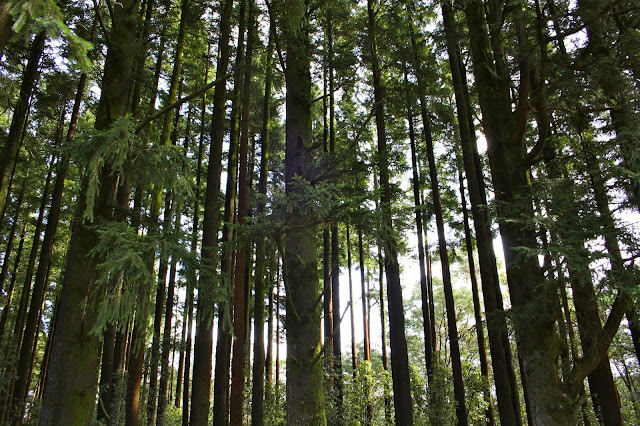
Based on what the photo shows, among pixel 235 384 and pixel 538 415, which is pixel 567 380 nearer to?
pixel 538 415

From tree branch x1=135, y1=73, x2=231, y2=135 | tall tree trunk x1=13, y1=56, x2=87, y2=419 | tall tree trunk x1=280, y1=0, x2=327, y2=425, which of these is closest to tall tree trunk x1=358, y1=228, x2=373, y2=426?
tall tree trunk x1=280, y1=0, x2=327, y2=425

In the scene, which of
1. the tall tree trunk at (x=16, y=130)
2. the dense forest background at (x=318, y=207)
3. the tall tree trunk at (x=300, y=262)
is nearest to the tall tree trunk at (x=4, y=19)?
the dense forest background at (x=318, y=207)

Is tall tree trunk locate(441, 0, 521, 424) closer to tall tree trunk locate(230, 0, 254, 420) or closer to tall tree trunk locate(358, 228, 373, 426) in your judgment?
tall tree trunk locate(358, 228, 373, 426)

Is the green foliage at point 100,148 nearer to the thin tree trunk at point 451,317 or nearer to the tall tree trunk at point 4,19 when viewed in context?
the tall tree trunk at point 4,19

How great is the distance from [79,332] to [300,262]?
109 inches

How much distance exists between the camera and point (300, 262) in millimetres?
5387

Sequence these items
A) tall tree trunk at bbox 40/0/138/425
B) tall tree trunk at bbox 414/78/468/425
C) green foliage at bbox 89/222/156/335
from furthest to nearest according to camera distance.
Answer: tall tree trunk at bbox 414/78/468/425 < tall tree trunk at bbox 40/0/138/425 < green foliage at bbox 89/222/156/335

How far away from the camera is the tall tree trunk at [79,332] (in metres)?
4.38

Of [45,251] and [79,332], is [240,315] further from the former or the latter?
[45,251]

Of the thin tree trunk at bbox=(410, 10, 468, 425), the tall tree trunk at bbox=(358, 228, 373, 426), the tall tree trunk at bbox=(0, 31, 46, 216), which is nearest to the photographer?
the tall tree trunk at bbox=(0, 31, 46, 216)

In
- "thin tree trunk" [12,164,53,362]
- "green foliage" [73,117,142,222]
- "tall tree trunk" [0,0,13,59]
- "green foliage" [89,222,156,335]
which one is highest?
"thin tree trunk" [12,164,53,362]

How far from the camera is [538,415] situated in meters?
5.29

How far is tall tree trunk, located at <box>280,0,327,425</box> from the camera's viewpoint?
4.89 m

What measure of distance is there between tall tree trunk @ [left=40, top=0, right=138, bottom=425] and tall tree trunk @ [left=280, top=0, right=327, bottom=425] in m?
2.31
